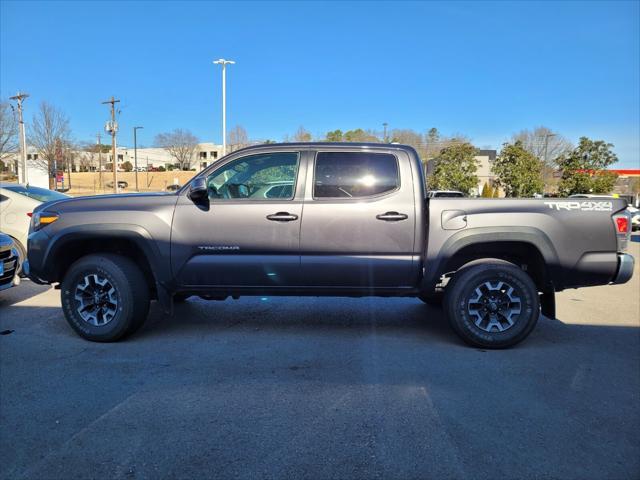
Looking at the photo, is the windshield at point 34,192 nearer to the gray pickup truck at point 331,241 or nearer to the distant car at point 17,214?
the distant car at point 17,214

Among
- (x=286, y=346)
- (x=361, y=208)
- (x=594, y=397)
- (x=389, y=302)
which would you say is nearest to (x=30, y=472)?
(x=286, y=346)

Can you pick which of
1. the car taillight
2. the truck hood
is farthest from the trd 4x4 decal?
the truck hood

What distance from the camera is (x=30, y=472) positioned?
249cm

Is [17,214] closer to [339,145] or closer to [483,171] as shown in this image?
[339,145]

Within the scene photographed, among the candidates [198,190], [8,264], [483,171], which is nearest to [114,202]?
[198,190]

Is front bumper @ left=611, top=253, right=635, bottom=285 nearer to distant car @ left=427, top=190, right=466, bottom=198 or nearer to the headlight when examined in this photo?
distant car @ left=427, top=190, right=466, bottom=198

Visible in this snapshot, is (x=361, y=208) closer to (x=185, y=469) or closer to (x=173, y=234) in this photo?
(x=173, y=234)

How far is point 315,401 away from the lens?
334cm

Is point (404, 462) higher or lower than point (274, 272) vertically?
lower

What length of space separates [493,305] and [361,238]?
145 cm

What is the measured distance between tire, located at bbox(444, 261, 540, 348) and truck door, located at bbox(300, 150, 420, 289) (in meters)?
0.53

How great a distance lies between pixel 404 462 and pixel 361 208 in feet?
7.96

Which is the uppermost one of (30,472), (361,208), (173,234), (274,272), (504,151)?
(504,151)

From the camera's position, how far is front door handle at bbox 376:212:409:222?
174 inches
